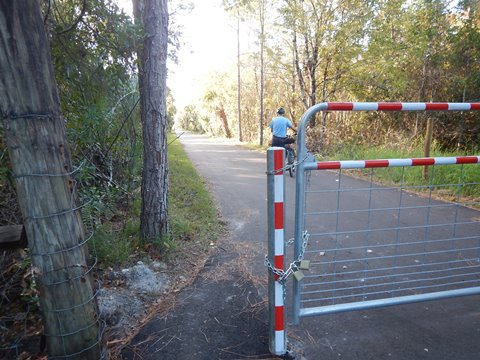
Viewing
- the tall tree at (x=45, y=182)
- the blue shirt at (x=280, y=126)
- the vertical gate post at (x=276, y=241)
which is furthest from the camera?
the blue shirt at (x=280, y=126)

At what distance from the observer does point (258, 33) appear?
14633 mm

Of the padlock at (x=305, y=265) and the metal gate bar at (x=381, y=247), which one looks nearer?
the padlock at (x=305, y=265)

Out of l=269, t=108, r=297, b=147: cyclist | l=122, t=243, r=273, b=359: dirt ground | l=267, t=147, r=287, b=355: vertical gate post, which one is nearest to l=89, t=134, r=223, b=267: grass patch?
l=122, t=243, r=273, b=359: dirt ground

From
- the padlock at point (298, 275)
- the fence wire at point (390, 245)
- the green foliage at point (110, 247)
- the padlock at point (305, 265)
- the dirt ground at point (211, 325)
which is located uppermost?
the padlock at point (305, 265)

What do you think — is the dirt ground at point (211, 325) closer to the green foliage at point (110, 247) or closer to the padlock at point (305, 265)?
the padlock at point (305, 265)

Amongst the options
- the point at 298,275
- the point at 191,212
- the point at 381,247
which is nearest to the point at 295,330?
the point at 298,275

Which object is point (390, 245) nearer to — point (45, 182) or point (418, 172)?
point (45, 182)

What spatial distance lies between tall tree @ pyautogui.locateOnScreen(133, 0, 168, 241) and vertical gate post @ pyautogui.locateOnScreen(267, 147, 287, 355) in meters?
2.16

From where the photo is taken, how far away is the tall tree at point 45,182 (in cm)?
168

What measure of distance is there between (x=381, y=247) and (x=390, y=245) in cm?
101

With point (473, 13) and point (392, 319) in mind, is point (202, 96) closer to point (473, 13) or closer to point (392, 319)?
point (473, 13)

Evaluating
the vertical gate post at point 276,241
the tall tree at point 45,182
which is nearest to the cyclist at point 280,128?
the vertical gate post at point 276,241

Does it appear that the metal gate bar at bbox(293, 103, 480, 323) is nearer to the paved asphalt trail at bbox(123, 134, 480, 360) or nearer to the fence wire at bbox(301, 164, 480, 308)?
the fence wire at bbox(301, 164, 480, 308)

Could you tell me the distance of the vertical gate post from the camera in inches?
86.6
